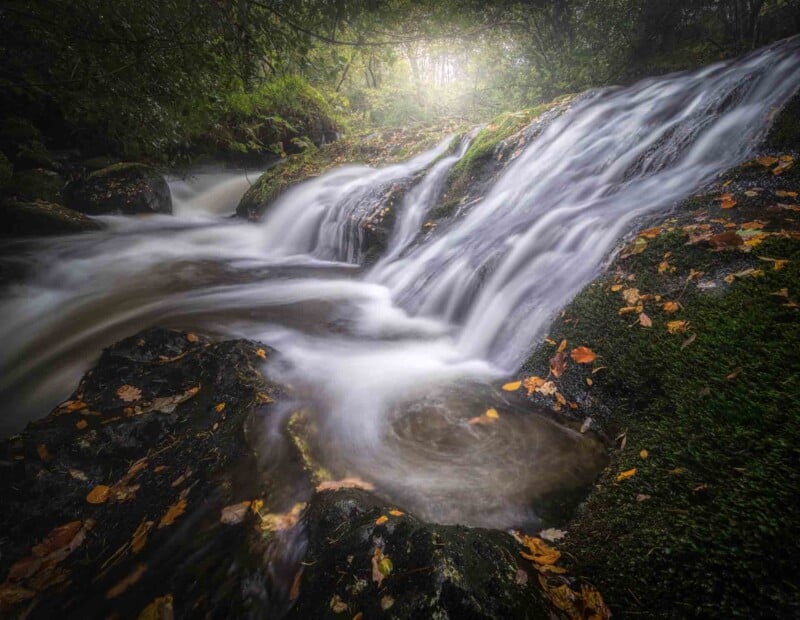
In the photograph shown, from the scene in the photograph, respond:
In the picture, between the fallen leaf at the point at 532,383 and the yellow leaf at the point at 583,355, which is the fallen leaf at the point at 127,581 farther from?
the yellow leaf at the point at 583,355

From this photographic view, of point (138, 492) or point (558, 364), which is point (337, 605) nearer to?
point (138, 492)

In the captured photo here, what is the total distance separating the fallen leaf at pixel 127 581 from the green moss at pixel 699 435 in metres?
2.15

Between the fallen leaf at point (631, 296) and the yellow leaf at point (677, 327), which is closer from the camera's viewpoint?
the yellow leaf at point (677, 327)

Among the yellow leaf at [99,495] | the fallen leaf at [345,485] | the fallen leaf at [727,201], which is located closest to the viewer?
the fallen leaf at [345,485]

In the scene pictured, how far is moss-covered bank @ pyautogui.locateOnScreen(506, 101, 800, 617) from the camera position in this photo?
1212mm

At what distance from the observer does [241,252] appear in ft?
28.8

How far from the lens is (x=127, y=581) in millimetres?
1887

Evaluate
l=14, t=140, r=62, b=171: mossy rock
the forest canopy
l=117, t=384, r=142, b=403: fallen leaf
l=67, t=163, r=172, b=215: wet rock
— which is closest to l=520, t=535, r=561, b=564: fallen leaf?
l=117, t=384, r=142, b=403: fallen leaf

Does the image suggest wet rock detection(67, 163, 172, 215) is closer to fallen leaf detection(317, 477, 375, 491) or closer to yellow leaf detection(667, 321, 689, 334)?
fallen leaf detection(317, 477, 375, 491)

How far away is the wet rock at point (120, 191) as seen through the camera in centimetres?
959

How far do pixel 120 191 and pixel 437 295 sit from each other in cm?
998

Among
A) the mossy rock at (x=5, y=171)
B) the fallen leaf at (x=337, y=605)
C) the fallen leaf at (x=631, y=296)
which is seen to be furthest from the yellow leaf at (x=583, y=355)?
the mossy rock at (x=5, y=171)

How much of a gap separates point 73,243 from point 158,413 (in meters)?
7.22

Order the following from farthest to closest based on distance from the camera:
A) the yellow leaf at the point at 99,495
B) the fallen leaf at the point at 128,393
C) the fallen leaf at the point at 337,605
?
the fallen leaf at the point at 128,393 < the yellow leaf at the point at 99,495 < the fallen leaf at the point at 337,605
